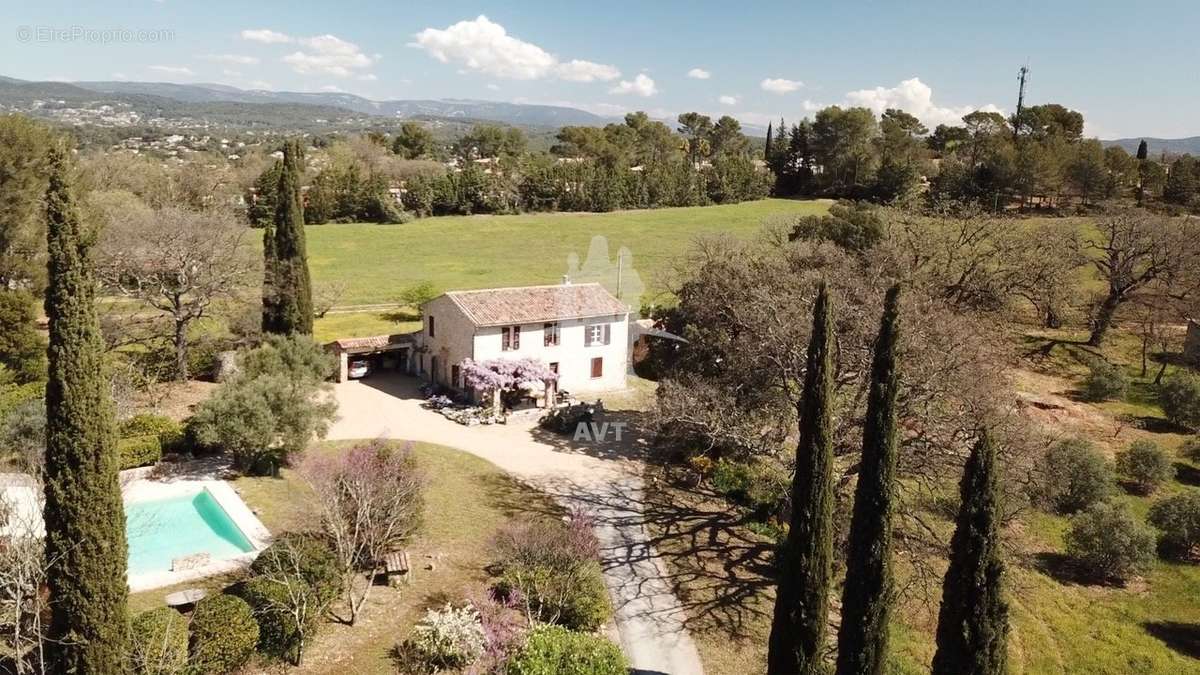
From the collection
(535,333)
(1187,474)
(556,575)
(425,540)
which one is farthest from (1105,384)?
(425,540)

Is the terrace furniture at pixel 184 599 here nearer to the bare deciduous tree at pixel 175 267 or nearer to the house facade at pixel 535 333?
the house facade at pixel 535 333

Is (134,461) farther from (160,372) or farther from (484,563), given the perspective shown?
(484,563)

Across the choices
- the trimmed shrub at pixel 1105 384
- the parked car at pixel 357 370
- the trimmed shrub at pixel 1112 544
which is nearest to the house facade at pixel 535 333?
the parked car at pixel 357 370

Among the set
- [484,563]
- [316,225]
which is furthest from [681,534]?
[316,225]

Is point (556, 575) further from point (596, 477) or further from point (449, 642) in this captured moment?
point (596, 477)

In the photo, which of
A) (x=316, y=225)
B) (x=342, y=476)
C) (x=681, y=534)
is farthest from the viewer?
(x=316, y=225)

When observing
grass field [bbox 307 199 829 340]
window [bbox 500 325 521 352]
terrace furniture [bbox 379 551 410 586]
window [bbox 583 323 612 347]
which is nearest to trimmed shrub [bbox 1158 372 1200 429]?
window [bbox 583 323 612 347]
